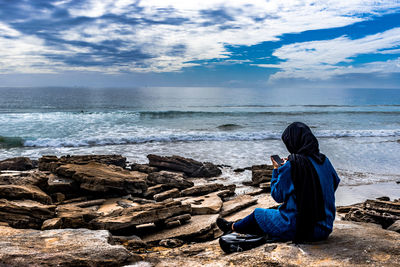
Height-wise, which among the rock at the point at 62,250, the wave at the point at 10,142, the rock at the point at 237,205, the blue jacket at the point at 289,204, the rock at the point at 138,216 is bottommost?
the wave at the point at 10,142

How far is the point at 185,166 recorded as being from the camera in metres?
10.2

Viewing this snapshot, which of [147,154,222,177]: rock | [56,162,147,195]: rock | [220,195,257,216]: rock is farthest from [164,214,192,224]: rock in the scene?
[147,154,222,177]: rock

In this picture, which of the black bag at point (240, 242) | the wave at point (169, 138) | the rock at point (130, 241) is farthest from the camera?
the wave at point (169, 138)

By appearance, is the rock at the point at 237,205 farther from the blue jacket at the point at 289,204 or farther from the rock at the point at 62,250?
the rock at the point at 62,250

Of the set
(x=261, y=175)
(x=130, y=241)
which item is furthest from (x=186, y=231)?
(x=261, y=175)

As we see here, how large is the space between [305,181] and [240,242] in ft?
3.08

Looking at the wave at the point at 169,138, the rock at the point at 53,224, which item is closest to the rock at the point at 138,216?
the rock at the point at 53,224

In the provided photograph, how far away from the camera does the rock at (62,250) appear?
8.59 feet

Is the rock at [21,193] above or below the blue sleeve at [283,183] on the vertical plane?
below

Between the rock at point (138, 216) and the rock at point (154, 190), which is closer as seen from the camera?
the rock at point (138, 216)

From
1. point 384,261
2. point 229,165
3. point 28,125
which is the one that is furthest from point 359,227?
point 28,125

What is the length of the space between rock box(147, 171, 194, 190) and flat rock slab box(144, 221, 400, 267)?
4.33 m

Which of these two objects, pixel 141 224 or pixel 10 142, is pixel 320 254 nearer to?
pixel 141 224

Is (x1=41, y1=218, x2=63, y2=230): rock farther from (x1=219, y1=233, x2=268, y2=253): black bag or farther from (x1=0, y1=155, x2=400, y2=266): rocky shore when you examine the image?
(x1=219, y1=233, x2=268, y2=253): black bag
